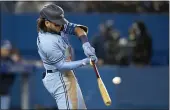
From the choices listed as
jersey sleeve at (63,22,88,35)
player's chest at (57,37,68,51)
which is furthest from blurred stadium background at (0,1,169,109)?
player's chest at (57,37,68,51)

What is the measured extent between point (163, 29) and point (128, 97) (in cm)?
133

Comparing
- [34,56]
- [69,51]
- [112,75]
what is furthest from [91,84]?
[69,51]

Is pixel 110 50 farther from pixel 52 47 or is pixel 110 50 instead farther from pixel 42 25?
pixel 52 47

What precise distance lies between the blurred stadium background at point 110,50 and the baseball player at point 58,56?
3.85m

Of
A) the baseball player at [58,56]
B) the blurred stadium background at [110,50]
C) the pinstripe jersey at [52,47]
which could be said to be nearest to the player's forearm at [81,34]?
the baseball player at [58,56]

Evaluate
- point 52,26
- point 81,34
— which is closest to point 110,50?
point 81,34

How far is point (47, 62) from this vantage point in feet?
21.3

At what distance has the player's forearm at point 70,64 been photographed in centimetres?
624

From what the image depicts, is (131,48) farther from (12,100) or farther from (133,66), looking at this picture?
A: (12,100)

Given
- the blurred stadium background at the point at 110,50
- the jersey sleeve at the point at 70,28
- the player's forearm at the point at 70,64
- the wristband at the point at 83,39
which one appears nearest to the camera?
the player's forearm at the point at 70,64

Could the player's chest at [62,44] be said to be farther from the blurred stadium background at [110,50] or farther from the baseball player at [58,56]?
the blurred stadium background at [110,50]

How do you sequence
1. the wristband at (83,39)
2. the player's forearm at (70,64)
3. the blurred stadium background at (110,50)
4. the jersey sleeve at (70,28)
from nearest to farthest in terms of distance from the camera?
the player's forearm at (70,64)
the wristband at (83,39)
the jersey sleeve at (70,28)
the blurred stadium background at (110,50)

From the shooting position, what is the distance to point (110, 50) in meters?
10.8

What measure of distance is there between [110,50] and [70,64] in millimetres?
4576
